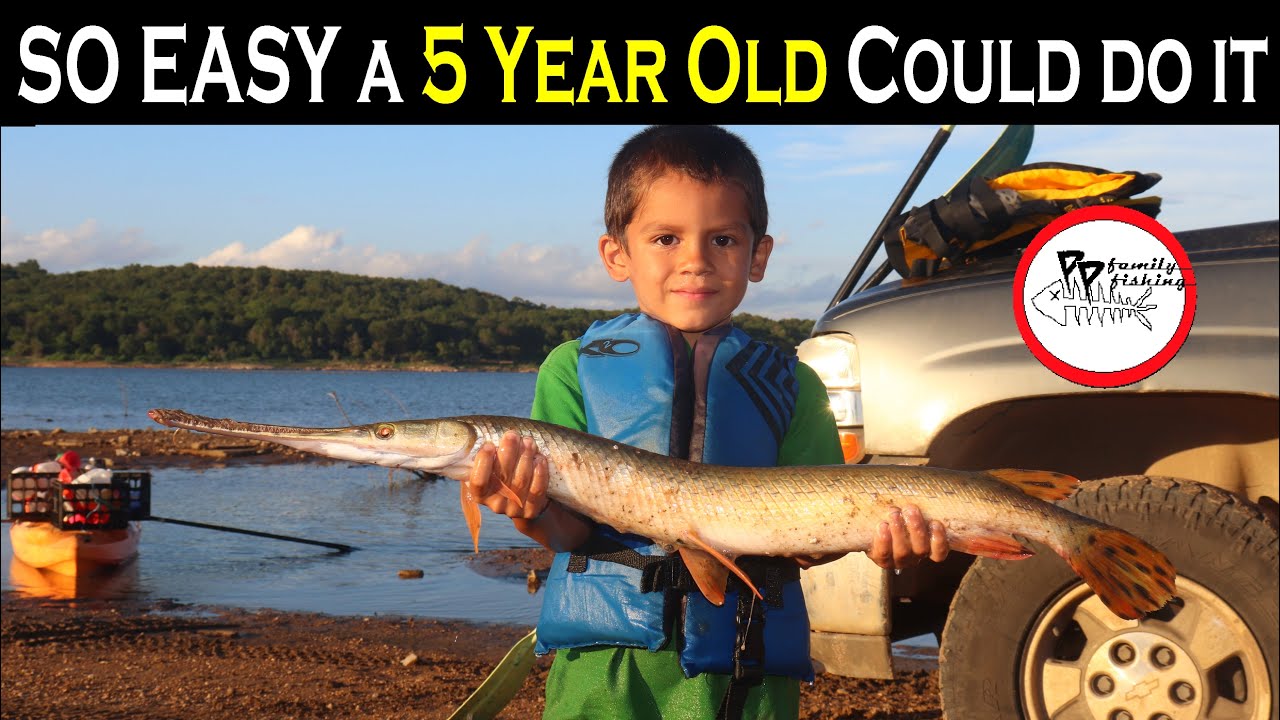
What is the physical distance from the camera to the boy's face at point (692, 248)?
283 cm

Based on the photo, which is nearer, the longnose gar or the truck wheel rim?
the longnose gar

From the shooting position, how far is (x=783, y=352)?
3.11m

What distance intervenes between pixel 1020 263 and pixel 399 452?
2.95m

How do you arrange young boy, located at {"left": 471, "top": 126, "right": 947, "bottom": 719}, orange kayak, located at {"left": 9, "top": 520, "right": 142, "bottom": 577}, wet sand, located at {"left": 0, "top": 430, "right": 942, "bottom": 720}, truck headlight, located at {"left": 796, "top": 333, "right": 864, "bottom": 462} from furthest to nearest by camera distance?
orange kayak, located at {"left": 9, "top": 520, "right": 142, "bottom": 577}, wet sand, located at {"left": 0, "top": 430, "right": 942, "bottom": 720}, truck headlight, located at {"left": 796, "top": 333, "right": 864, "bottom": 462}, young boy, located at {"left": 471, "top": 126, "right": 947, "bottom": 719}

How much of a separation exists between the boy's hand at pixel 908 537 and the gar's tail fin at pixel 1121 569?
39cm

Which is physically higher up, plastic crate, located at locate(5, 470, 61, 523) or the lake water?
plastic crate, located at locate(5, 470, 61, 523)

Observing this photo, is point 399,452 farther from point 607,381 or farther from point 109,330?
point 109,330

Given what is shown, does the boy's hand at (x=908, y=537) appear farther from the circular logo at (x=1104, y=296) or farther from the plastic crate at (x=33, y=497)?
the plastic crate at (x=33, y=497)

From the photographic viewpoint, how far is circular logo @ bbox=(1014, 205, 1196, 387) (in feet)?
13.3

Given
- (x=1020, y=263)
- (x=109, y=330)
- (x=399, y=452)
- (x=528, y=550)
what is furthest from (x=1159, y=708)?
(x=109, y=330)

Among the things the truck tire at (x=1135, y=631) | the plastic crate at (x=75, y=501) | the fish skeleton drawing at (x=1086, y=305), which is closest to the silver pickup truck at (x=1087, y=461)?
the truck tire at (x=1135, y=631)

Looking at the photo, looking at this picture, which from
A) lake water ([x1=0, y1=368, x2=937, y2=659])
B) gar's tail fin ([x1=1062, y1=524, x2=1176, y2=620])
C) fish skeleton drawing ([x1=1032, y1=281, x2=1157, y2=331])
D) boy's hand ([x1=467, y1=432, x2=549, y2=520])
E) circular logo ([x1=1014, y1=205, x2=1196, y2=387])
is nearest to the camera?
boy's hand ([x1=467, y1=432, x2=549, y2=520])

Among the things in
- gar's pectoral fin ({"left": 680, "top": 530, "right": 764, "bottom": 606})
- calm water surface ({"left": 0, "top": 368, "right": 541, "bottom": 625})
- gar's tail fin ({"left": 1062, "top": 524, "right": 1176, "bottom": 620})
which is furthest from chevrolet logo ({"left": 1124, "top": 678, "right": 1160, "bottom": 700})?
calm water surface ({"left": 0, "top": 368, "right": 541, "bottom": 625})

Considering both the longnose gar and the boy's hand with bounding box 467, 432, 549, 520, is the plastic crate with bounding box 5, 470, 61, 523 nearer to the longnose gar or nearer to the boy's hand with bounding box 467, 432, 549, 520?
the longnose gar
